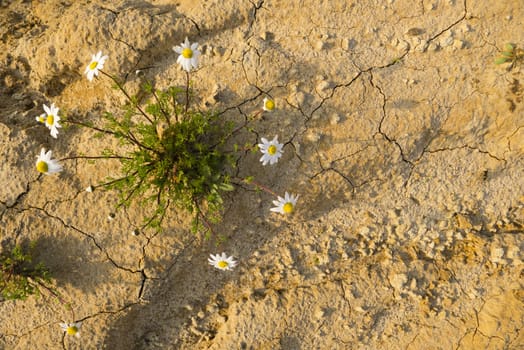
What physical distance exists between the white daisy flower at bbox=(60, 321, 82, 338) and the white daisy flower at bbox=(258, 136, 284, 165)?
2.43 meters

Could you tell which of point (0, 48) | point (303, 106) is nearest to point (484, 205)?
point (303, 106)

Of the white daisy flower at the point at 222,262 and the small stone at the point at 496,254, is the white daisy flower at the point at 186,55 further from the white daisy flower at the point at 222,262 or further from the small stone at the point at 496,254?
the small stone at the point at 496,254

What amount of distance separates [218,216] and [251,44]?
5.86 ft

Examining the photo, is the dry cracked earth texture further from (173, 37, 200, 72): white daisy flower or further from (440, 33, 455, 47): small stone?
(173, 37, 200, 72): white daisy flower

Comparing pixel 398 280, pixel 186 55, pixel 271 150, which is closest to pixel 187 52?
pixel 186 55

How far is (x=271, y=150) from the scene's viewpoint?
3602 mm

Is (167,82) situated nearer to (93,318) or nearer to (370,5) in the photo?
(370,5)

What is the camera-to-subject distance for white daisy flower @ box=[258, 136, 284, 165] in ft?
11.8

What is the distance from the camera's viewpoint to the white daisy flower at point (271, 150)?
11.8ft

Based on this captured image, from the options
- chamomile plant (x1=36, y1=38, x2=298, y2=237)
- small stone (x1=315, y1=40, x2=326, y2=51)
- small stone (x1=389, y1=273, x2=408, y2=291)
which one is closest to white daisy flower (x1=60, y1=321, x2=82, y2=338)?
chamomile plant (x1=36, y1=38, x2=298, y2=237)

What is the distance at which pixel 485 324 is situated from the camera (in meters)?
4.24

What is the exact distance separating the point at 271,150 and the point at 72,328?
8.42 feet

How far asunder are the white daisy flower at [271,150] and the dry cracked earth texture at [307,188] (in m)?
0.33

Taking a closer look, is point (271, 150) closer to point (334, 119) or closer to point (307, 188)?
point (307, 188)
